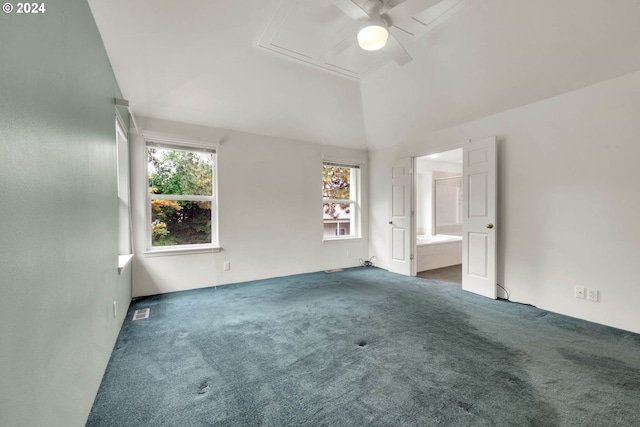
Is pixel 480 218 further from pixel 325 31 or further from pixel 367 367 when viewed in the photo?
pixel 325 31

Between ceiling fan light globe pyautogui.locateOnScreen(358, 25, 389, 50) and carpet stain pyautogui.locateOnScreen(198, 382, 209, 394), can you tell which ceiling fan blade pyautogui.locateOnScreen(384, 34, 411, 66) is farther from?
carpet stain pyautogui.locateOnScreen(198, 382, 209, 394)

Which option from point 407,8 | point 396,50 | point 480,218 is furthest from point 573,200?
point 407,8

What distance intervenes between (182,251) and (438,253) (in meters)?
4.41

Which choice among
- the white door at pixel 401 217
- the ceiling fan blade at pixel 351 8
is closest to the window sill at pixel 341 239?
the white door at pixel 401 217

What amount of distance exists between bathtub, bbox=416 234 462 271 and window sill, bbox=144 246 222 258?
11.1ft

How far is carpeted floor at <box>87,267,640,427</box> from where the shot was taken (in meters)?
1.45

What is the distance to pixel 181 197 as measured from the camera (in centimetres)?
368

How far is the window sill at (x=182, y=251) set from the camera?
3.46m

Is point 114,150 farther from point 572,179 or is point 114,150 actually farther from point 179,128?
point 572,179

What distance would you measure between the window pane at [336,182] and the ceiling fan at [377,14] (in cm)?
283

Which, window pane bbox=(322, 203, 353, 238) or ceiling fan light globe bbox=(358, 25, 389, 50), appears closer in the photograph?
ceiling fan light globe bbox=(358, 25, 389, 50)

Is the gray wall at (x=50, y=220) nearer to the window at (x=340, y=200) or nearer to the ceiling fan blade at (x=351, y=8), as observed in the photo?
the ceiling fan blade at (x=351, y=8)

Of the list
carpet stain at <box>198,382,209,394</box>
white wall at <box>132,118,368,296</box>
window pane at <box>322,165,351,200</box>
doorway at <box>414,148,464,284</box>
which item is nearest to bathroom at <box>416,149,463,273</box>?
doorway at <box>414,148,464,284</box>

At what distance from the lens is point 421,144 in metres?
4.32
